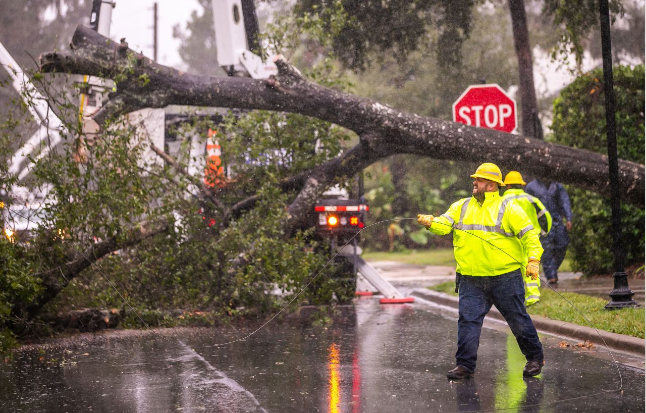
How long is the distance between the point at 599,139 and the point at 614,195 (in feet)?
→ 13.2

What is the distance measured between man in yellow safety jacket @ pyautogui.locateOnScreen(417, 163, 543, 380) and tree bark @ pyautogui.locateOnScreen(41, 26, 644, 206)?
4351mm

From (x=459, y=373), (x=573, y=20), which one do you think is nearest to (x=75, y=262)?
(x=459, y=373)

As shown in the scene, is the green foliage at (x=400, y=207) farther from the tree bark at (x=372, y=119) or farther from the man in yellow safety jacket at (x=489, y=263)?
the man in yellow safety jacket at (x=489, y=263)

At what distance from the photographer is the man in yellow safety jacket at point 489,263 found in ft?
21.3

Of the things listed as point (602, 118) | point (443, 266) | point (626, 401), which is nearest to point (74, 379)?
point (626, 401)

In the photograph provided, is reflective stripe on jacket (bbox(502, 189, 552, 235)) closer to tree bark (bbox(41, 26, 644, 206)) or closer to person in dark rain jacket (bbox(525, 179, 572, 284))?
tree bark (bbox(41, 26, 644, 206))

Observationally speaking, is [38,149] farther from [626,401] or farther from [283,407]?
[626,401]

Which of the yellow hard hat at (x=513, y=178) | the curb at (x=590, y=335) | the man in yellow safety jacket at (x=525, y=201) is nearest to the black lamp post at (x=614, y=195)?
the curb at (x=590, y=335)

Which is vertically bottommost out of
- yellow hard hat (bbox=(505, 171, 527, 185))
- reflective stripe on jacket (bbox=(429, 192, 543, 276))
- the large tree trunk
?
reflective stripe on jacket (bbox=(429, 192, 543, 276))

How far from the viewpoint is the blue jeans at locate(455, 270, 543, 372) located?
6.50 m

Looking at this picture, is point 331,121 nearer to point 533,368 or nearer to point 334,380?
point 334,380

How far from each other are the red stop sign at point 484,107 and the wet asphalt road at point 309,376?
373 cm

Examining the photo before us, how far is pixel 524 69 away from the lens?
578 inches

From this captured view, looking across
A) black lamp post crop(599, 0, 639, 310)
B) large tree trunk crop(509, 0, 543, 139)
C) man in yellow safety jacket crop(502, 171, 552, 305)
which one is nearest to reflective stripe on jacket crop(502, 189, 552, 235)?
man in yellow safety jacket crop(502, 171, 552, 305)
